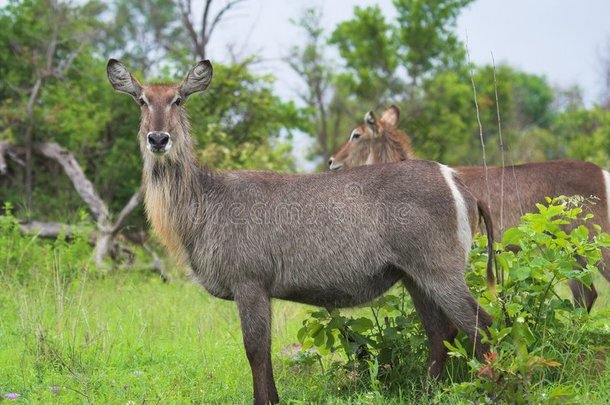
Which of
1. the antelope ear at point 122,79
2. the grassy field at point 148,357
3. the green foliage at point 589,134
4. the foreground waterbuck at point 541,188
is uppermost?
the green foliage at point 589,134

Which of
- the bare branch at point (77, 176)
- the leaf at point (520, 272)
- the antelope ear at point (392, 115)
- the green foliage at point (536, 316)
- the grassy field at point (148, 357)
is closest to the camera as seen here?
the green foliage at point (536, 316)

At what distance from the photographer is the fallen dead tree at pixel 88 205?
8969 mm

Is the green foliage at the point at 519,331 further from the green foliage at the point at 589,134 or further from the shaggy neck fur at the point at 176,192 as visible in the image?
the green foliage at the point at 589,134

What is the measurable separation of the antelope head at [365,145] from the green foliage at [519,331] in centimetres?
288

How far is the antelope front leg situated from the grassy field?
0.22 metres

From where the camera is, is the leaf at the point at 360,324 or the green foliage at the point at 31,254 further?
the green foliage at the point at 31,254

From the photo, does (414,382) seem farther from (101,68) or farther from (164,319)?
(101,68)

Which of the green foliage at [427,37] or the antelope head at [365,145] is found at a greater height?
the green foliage at [427,37]

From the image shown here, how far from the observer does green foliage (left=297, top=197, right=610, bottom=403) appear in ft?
13.0

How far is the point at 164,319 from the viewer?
22.0 ft

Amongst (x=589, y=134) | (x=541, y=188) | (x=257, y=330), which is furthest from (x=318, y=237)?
(x=589, y=134)

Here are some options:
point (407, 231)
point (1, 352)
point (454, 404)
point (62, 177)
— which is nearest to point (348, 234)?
point (407, 231)

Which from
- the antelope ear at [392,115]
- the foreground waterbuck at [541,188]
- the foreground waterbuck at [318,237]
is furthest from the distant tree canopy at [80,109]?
the foreground waterbuck at [318,237]

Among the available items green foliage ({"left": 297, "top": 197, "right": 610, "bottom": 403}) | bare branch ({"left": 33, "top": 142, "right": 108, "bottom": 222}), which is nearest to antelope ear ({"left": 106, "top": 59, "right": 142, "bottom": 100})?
green foliage ({"left": 297, "top": 197, "right": 610, "bottom": 403})
